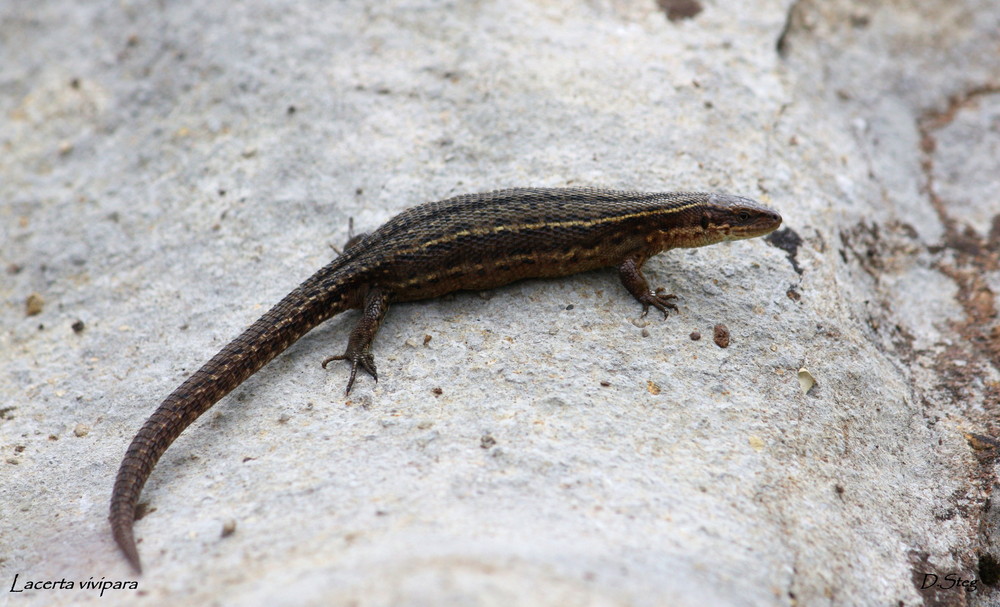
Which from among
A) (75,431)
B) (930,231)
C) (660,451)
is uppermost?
(930,231)

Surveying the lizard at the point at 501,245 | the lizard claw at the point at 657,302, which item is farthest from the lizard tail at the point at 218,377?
the lizard claw at the point at 657,302

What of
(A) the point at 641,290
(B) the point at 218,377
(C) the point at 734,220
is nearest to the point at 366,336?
(B) the point at 218,377

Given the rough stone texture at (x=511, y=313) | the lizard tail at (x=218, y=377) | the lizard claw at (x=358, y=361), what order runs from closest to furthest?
the rough stone texture at (x=511, y=313) < the lizard tail at (x=218, y=377) < the lizard claw at (x=358, y=361)

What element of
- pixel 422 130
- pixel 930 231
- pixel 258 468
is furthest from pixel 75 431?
pixel 930 231

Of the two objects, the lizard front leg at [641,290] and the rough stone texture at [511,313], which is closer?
the rough stone texture at [511,313]

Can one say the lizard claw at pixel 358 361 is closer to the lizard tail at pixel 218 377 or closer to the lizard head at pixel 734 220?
the lizard tail at pixel 218 377

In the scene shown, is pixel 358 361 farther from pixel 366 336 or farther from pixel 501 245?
pixel 501 245

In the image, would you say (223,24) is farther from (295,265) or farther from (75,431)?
(75,431)

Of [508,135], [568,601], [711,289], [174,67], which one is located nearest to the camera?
[568,601]
